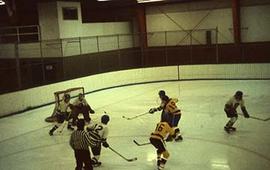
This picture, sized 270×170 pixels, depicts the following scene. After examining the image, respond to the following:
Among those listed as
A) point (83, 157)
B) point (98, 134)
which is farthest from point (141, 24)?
point (83, 157)

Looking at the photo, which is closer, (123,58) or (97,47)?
(97,47)

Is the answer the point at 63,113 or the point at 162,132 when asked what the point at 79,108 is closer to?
the point at 63,113

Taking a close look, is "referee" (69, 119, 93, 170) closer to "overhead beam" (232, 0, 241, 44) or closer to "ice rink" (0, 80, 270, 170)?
"ice rink" (0, 80, 270, 170)

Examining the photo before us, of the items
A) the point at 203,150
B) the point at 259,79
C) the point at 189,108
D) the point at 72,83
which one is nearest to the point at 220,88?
the point at 259,79

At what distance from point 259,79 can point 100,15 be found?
12.1 metres

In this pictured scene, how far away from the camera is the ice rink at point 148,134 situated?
9102 millimetres

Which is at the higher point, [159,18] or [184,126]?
[159,18]

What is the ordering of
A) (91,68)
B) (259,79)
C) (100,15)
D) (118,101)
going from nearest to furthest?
(118,101) < (259,79) < (91,68) < (100,15)

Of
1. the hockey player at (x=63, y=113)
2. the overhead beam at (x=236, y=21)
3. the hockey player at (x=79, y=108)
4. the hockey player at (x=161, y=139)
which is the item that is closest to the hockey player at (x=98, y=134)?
the hockey player at (x=161, y=139)

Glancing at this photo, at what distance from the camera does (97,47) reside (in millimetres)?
23203

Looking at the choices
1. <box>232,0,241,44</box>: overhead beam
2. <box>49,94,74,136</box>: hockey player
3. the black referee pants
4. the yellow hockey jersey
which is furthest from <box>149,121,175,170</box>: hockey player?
<box>232,0,241,44</box>: overhead beam

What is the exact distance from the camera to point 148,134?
462 inches

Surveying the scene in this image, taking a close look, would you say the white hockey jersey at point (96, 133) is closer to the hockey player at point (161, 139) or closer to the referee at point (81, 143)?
the referee at point (81, 143)

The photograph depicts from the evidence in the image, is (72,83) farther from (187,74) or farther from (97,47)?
(187,74)
